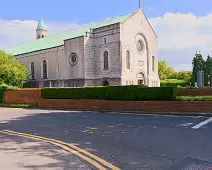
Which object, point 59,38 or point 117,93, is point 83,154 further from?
point 59,38

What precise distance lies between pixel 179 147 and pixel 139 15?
119 feet

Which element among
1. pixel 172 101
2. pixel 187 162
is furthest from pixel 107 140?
pixel 172 101

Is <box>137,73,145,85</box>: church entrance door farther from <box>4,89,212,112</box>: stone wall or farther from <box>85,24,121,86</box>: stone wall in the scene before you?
<box>4,89,212,112</box>: stone wall

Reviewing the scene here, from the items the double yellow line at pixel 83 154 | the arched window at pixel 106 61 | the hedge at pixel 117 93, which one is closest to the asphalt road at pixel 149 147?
the double yellow line at pixel 83 154

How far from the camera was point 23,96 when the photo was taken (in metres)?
28.2

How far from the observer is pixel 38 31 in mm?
64312

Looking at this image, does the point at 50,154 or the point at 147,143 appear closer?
the point at 50,154

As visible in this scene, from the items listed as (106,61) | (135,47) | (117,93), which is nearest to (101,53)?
(106,61)

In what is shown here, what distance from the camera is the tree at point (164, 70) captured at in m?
90.1

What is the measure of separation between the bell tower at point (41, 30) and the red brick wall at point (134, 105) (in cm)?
4450

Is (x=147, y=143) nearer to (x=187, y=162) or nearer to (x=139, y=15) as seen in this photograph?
(x=187, y=162)

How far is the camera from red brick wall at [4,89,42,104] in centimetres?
2641

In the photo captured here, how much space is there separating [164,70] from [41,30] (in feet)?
171

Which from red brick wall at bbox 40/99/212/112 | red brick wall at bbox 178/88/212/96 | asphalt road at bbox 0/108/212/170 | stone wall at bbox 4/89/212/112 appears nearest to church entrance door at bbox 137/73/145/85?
stone wall at bbox 4/89/212/112
